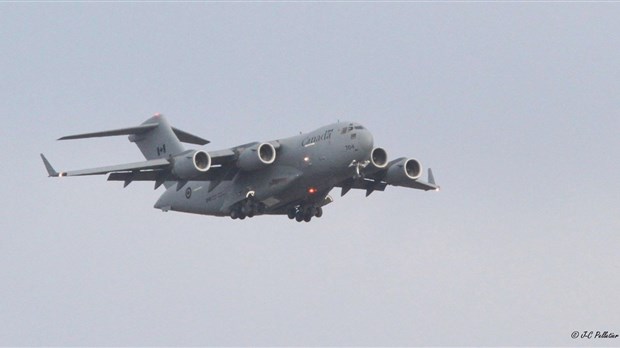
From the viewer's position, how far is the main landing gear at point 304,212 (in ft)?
155

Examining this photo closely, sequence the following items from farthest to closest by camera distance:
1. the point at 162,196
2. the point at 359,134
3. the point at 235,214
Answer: the point at 162,196 → the point at 235,214 → the point at 359,134

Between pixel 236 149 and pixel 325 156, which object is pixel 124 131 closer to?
pixel 236 149

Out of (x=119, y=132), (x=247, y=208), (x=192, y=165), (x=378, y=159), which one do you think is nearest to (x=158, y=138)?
(x=119, y=132)

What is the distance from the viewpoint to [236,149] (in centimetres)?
4534

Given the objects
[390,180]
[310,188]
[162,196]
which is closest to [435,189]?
[390,180]

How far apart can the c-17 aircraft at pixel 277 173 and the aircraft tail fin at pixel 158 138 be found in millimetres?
2457

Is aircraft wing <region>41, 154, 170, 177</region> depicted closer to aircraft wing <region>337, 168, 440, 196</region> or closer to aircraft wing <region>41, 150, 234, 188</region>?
Result: aircraft wing <region>41, 150, 234, 188</region>

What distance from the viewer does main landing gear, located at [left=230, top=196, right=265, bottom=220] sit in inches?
1800

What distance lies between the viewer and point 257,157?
4416 cm

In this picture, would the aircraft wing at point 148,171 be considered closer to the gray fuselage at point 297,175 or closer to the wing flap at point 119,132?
the gray fuselage at point 297,175

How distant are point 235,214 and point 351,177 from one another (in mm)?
4542

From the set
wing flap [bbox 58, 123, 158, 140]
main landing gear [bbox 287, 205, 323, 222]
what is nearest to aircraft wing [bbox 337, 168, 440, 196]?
main landing gear [bbox 287, 205, 323, 222]

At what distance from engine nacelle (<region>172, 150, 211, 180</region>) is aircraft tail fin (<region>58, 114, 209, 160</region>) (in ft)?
21.3

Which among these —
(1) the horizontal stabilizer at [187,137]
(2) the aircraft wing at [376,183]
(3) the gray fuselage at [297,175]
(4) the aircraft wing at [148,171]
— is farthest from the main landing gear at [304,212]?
(1) the horizontal stabilizer at [187,137]
